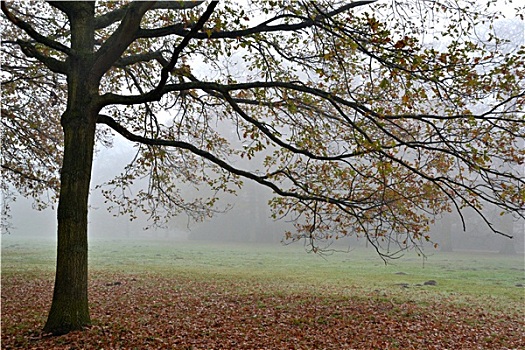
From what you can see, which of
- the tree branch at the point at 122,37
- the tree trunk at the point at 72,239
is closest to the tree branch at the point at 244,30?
the tree branch at the point at 122,37

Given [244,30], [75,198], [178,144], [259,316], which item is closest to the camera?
[75,198]

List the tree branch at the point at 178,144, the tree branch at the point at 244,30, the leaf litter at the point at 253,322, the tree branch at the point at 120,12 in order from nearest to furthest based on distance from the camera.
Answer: the leaf litter at the point at 253,322 < the tree branch at the point at 244,30 < the tree branch at the point at 178,144 < the tree branch at the point at 120,12

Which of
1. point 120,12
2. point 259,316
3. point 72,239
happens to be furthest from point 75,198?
point 259,316

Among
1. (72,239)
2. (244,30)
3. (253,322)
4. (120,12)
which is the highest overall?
(120,12)

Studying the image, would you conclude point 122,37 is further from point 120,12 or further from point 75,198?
point 75,198

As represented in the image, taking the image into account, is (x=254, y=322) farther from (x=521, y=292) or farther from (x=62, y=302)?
(x=521, y=292)

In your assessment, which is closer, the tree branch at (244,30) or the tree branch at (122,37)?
the tree branch at (122,37)

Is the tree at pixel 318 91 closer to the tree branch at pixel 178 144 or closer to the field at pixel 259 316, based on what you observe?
the tree branch at pixel 178 144

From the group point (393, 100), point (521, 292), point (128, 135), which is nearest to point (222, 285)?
point (128, 135)

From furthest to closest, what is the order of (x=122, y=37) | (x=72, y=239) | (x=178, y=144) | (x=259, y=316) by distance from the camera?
(x=259, y=316) < (x=178, y=144) < (x=122, y=37) < (x=72, y=239)

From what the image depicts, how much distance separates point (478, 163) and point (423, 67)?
6.31 feet

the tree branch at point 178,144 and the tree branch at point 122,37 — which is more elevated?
the tree branch at point 122,37

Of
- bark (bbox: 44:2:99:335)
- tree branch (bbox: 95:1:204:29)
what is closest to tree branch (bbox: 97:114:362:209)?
bark (bbox: 44:2:99:335)

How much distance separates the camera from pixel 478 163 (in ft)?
25.2
